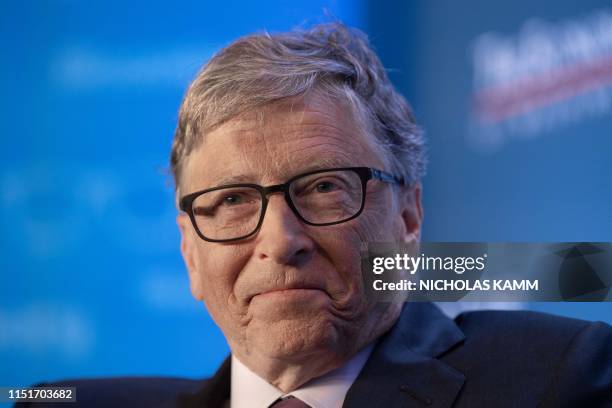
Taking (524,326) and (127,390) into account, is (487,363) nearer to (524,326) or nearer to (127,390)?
(524,326)

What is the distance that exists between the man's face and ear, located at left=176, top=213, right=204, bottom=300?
0.09 meters

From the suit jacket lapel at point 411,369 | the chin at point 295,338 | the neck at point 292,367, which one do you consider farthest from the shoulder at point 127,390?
the chin at point 295,338

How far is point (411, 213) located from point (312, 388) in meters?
0.44

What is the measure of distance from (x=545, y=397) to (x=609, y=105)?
0.71 meters

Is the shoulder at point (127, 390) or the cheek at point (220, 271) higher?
the cheek at point (220, 271)

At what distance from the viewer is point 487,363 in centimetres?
162

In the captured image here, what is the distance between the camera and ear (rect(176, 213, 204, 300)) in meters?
1.85

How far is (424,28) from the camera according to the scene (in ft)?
7.46

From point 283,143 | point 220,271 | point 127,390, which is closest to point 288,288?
point 220,271

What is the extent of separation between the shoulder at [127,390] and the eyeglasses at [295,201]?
49 cm

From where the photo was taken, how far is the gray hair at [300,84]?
1.69 meters

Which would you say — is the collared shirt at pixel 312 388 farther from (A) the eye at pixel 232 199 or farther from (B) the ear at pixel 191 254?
(A) the eye at pixel 232 199

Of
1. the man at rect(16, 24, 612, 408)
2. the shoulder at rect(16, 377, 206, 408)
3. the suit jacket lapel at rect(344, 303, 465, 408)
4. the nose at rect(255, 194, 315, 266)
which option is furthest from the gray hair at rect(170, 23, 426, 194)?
the shoulder at rect(16, 377, 206, 408)

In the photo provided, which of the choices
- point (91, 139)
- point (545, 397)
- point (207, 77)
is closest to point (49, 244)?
point (91, 139)
